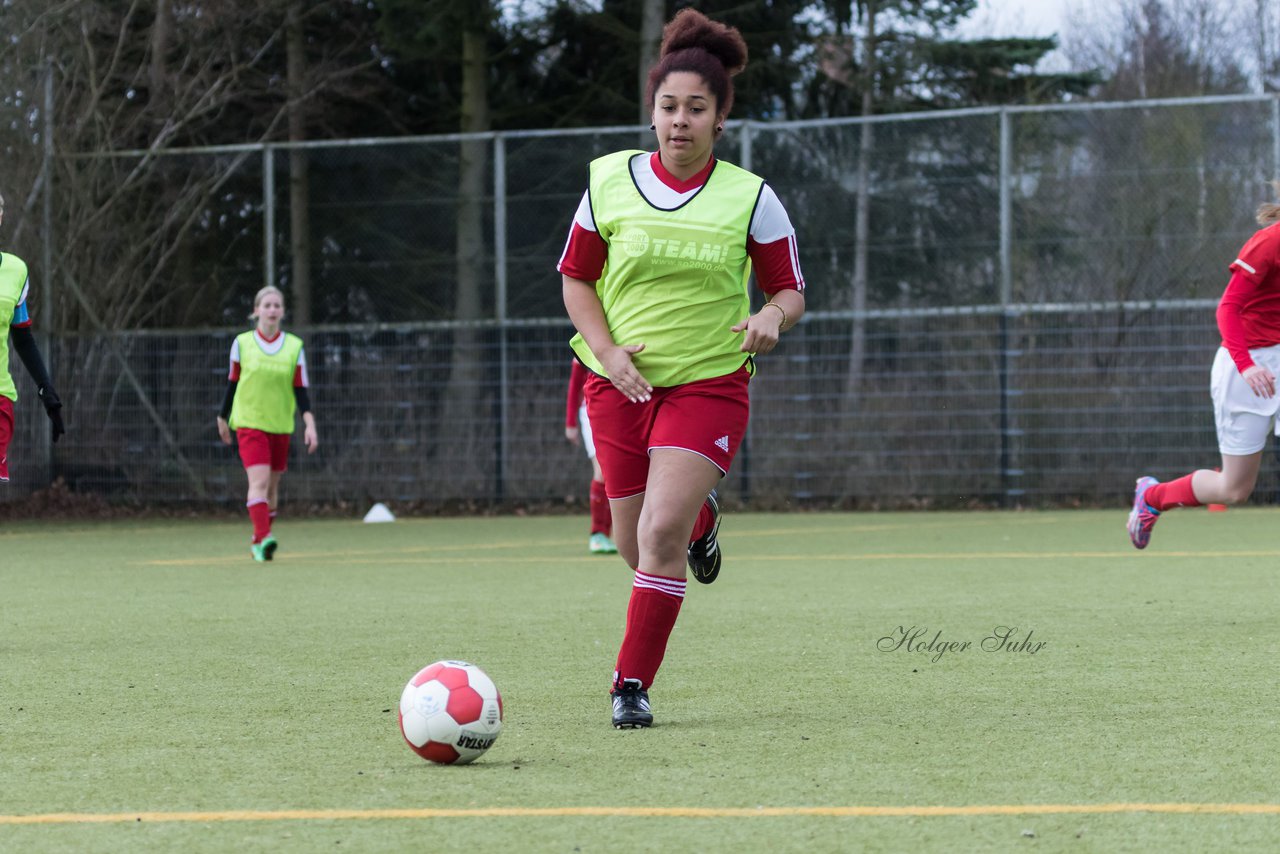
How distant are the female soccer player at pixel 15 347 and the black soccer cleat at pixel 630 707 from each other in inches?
133

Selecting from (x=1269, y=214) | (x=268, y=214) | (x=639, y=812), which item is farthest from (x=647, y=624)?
(x=268, y=214)

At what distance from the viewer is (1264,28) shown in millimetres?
29031

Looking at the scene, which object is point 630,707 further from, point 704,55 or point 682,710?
point 704,55

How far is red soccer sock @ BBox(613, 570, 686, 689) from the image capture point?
194 inches

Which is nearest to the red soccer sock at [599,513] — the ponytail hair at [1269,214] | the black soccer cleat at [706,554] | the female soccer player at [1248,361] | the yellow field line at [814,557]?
the yellow field line at [814,557]

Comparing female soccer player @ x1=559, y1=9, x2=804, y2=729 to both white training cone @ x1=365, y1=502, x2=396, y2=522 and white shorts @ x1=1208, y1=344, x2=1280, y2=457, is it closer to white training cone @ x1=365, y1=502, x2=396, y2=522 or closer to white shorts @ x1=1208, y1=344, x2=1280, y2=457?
white shorts @ x1=1208, y1=344, x2=1280, y2=457

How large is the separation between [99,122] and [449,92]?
228 inches

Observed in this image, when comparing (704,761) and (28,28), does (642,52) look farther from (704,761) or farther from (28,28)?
(704,761)

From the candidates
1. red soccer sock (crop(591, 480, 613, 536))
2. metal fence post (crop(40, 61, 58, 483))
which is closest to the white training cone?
metal fence post (crop(40, 61, 58, 483))

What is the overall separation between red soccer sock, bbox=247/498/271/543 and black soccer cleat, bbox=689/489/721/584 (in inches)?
248

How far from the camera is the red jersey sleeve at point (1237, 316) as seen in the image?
7.53 meters

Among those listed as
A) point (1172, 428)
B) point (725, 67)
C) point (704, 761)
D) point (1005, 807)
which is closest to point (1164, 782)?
point (1005, 807)

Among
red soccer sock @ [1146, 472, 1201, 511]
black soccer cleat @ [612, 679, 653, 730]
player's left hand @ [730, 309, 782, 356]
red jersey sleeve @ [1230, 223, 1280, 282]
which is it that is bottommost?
black soccer cleat @ [612, 679, 653, 730]

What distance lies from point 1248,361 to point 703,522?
128 inches
